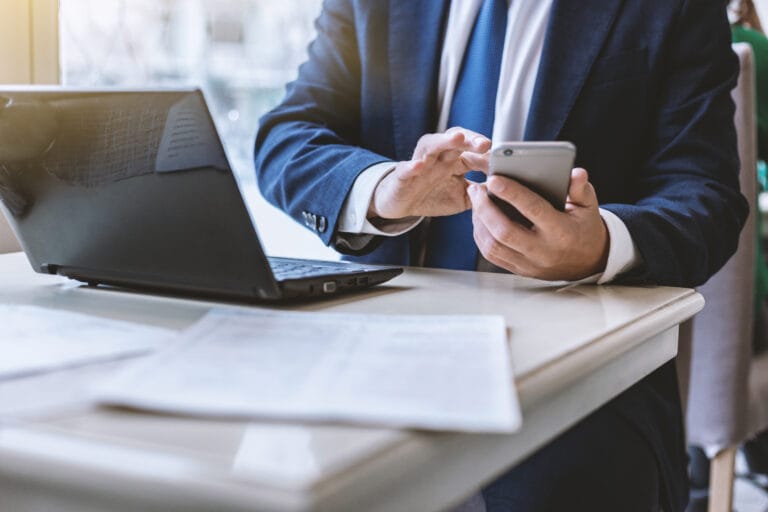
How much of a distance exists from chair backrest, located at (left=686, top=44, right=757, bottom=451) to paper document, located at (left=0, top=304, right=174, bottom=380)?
43.1 inches

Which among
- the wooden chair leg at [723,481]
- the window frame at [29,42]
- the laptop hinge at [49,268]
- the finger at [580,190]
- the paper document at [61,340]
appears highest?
the window frame at [29,42]

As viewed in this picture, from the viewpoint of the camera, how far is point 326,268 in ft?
2.51

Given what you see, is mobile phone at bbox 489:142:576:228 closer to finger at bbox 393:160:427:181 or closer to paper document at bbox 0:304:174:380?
finger at bbox 393:160:427:181

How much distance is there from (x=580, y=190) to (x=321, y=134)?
448mm

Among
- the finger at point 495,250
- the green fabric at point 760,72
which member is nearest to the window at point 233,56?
the green fabric at point 760,72

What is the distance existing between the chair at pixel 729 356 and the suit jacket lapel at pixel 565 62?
42cm

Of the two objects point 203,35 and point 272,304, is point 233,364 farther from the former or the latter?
point 203,35

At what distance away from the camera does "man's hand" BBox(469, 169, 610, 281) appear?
28.1 inches

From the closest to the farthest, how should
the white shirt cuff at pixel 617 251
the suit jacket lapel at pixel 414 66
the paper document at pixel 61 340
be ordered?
the paper document at pixel 61 340
the white shirt cuff at pixel 617 251
the suit jacket lapel at pixel 414 66

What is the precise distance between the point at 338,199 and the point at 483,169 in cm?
20

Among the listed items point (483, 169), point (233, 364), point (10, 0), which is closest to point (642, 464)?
point (483, 169)

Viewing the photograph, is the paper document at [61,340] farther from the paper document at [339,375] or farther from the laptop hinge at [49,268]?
the laptop hinge at [49,268]

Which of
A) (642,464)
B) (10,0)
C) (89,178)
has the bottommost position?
(642,464)

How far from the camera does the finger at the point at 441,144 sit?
30.8 inches
